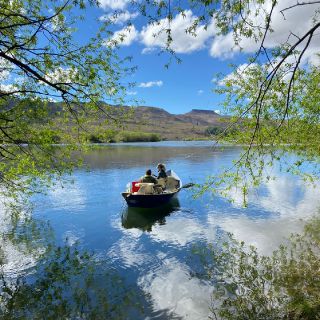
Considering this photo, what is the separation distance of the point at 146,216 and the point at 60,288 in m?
12.0

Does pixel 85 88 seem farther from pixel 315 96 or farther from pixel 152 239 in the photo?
pixel 315 96

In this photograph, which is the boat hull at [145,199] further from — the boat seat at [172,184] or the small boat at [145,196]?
the boat seat at [172,184]

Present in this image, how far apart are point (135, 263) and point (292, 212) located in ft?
44.9

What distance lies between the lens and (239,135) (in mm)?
17109

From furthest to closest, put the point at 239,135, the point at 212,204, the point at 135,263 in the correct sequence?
1. the point at 212,204
2. the point at 239,135
3. the point at 135,263

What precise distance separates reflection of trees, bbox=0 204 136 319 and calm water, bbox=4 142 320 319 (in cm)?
80

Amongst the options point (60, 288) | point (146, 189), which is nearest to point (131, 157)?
point (146, 189)

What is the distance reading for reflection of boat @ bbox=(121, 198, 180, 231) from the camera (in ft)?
70.4

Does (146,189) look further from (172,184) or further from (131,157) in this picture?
(131,157)

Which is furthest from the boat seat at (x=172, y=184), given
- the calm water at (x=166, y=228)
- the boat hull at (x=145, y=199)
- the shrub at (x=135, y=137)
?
the shrub at (x=135, y=137)

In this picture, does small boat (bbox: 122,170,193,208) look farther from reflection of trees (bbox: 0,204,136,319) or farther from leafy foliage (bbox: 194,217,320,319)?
leafy foliage (bbox: 194,217,320,319)

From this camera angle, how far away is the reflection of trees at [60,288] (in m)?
10.5

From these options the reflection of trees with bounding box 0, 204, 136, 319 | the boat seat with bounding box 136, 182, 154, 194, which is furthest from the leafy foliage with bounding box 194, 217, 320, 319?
the boat seat with bounding box 136, 182, 154, 194

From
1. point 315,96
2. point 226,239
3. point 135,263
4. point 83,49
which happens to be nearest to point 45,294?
point 135,263
